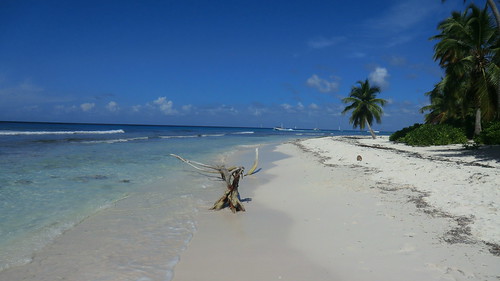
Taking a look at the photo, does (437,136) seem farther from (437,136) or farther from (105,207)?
(105,207)

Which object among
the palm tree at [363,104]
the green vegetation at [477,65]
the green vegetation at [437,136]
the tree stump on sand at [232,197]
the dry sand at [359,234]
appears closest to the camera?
the dry sand at [359,234]

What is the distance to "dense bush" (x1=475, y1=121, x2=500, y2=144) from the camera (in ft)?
47.1

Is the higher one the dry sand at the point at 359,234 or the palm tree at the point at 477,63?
the palm tree at the point at 477,63

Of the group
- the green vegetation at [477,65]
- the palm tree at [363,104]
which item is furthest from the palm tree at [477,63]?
the palm tree at [363,104]

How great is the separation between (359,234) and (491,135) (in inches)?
546

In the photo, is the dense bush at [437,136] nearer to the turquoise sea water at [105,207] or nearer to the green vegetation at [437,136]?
the green vegetation at [437,136]

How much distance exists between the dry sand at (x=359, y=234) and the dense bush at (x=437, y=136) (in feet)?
49.6

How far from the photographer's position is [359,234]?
211 inches

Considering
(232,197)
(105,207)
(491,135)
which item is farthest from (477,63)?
(105,207)

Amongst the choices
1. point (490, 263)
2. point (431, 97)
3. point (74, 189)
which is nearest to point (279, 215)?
point (490, 263)

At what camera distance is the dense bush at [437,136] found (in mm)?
22078

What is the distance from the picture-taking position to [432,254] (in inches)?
173

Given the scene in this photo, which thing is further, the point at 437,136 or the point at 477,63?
the point at 437,136

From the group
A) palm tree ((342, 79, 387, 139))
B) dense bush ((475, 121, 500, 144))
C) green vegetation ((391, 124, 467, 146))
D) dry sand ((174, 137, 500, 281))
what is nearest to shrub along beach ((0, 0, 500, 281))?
dry sand ((174, 137, 500, 281))
